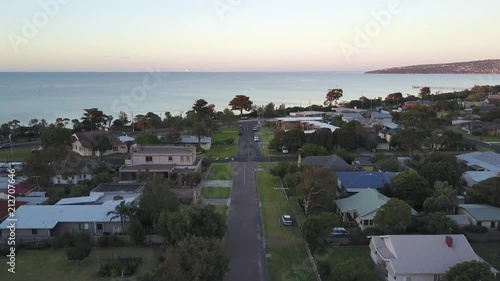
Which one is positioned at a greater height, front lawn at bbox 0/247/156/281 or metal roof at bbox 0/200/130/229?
metal roof at bbox 0/200/130/229

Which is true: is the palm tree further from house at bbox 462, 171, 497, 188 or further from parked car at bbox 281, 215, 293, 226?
house at bbox 462, 171, 497, 188

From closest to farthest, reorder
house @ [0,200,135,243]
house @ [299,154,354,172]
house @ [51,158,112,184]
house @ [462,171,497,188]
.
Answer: house @ [0,200,135,243] < house @ [462,171,497,188] < house @ [51,158,112,184] < house @ [299,154,354,172]

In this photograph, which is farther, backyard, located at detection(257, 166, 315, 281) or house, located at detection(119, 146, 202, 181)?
house, located at detection(119, 146, 202, 181)

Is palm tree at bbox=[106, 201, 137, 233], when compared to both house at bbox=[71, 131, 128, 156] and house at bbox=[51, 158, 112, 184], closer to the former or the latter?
house at bbox=[51, 158, 112, 184]

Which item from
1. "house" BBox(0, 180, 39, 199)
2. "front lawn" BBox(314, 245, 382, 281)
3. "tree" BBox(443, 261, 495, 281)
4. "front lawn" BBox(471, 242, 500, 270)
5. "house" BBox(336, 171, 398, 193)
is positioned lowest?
"front lawn" BBox(471, 242, 500, 270)

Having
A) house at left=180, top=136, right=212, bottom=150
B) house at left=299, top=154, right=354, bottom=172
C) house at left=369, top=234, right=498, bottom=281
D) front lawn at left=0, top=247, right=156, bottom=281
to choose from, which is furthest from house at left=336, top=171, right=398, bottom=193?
house at left=180, top=136, right=212, bottom=150

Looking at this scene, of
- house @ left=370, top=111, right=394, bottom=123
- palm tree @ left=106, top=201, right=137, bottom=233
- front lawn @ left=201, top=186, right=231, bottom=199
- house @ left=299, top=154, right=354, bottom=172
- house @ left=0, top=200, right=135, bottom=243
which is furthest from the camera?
house @ left=370, top=111, right=394, bottom=123
